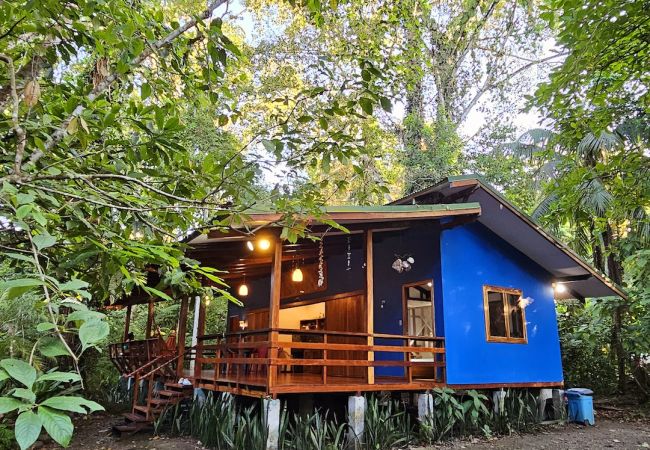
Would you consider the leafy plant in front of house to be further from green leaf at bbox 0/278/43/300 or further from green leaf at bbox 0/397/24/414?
green leaf at bbox 0/278/43/300

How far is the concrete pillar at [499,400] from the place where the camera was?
8.37 metres

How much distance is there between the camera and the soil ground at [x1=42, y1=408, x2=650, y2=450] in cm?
715

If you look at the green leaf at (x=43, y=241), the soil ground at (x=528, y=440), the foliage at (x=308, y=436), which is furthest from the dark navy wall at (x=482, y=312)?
the green leaf at (x=43, y=241)

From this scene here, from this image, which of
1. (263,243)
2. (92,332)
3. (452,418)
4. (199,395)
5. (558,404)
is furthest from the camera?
(558,404)

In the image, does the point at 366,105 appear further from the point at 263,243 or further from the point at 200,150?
the point at 200,150

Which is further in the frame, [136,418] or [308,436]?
[136,418]

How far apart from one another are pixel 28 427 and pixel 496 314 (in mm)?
9439

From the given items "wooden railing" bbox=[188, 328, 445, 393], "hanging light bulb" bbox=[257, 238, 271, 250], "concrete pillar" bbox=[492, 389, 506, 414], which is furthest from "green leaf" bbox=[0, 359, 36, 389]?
"concrete pillar" bbox=[492, 389, 506, 414]

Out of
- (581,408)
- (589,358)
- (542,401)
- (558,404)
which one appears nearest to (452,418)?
(542,401)

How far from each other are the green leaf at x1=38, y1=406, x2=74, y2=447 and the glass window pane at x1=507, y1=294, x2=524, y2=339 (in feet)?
31.9

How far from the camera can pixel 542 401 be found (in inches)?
371

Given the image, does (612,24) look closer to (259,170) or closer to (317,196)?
(317,196)

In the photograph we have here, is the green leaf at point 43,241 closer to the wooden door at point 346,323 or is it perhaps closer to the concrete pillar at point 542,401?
the wooden door at point 346,323

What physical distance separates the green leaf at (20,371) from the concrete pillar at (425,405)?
7.42 meters
